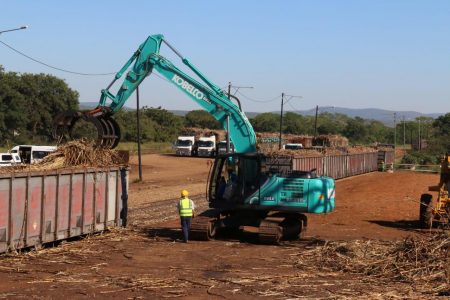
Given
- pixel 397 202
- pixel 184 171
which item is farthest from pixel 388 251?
pixel 184 171

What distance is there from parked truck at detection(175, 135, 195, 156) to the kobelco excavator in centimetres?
6052

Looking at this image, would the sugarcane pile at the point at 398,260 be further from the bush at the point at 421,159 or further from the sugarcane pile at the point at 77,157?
the bush at the point at 421,159

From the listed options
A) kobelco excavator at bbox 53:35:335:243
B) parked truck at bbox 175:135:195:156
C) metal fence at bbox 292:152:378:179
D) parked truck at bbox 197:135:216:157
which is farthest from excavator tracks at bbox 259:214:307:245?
parked truck at bbox 175:135:195:156

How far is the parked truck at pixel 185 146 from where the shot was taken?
81750 mm

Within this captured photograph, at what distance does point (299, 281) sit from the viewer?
1366 cm

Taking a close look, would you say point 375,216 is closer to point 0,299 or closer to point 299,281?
point 299,281

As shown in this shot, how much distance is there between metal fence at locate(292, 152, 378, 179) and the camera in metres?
44.6

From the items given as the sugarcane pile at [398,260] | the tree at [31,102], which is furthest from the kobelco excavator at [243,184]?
the tree at [31,102]

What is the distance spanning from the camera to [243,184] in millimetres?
19734

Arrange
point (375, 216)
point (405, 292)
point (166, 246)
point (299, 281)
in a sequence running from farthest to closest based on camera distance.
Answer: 1. point (375, 216)
2. point (166, 246)
3. point (299, 281)
4. point (405, 292)

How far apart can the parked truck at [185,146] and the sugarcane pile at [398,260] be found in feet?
213

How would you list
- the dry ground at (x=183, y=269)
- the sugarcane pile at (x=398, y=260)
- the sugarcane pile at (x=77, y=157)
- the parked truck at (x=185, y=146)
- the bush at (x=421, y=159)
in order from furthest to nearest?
the parked truck at (x=185, y=146)
the bush at (x=421, y=159)
the sugarcane pile at (x=77, y=157)
the sugarcane pile at (x=398, y=260)
the dry ground at (x=183, y=269)

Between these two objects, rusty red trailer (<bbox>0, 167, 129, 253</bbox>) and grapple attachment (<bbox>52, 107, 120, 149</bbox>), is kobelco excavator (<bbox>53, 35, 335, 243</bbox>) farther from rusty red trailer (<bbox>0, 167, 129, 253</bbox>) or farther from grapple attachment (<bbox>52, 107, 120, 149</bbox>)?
rusty red trailer (<bbox>0, 167, 129, 253</bbox>)

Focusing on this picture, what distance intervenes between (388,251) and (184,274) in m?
4.96
